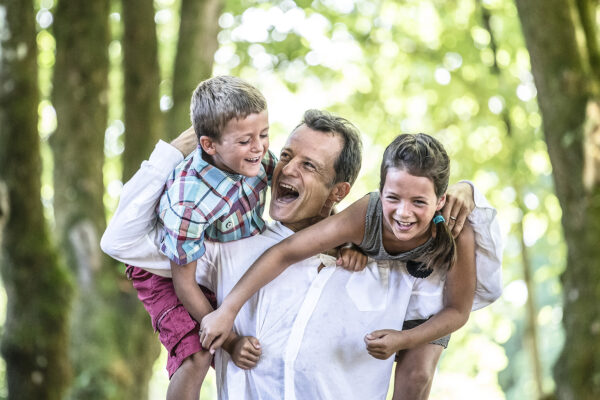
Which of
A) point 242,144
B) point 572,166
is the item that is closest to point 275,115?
point 572,166

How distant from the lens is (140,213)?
2.66m

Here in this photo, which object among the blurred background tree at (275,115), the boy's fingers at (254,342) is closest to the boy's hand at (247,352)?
the boy's fingers at (254,342)

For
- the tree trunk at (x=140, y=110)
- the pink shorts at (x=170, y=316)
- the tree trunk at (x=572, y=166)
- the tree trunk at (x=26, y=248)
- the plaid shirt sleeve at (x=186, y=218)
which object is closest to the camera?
the plaid shirt sleeve at (x=186, y=218)

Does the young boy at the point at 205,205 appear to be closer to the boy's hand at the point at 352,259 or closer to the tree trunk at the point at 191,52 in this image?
the boy's hand at the point at 352,259

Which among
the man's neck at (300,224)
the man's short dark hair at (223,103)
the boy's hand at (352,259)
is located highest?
the man's short dark hair at (223,103)

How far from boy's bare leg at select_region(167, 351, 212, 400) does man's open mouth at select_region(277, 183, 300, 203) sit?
1.91 feet

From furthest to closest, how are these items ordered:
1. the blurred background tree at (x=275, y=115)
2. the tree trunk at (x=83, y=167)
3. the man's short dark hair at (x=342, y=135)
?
1. the tree trunk at (x=83, y=167)
2. the blurred background tree at (x=275, y=115)
3. the man's short dark hair at (x=342, y=135)

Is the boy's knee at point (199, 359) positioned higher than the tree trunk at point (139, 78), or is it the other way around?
the tree trunk at point (139, 78)

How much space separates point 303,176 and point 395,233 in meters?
0.42

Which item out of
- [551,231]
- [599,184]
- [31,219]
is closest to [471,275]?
[599,184]

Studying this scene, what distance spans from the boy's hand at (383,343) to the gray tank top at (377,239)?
0.25 m

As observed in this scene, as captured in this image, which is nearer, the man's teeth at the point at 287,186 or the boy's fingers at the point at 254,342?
the boy's fingers at the point at 254,342

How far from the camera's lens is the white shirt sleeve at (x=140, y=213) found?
266cm

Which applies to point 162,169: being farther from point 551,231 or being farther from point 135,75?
point 551,231
